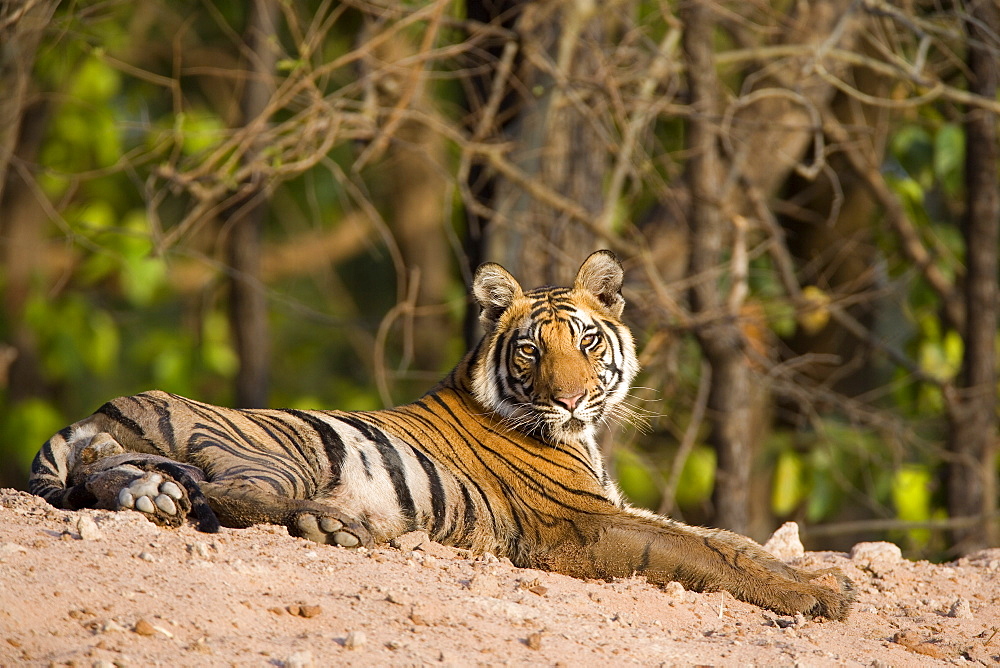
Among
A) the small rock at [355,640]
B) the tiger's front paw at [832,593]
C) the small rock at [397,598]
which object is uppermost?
the tiger's front paw at [832,593]

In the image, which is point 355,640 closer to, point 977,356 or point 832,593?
point 832,593

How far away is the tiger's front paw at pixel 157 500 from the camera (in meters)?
3.48

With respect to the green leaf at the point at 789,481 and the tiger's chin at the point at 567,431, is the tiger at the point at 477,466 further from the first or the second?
the green leaf at the point at 789,481

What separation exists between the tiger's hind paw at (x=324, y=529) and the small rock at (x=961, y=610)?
2.18 m

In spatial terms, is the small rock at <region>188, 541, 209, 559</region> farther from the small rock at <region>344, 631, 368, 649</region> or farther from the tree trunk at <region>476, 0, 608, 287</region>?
the tree trunk at <region>476, 0, 608, 287</region>

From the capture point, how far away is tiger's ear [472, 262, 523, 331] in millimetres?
4887

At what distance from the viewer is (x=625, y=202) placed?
8.81 metres

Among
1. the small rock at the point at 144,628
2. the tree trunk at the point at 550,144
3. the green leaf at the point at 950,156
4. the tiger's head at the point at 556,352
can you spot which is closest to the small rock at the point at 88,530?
the small rock at the point at 144,628

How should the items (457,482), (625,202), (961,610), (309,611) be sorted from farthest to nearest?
(625,202)
(457,482)
(961,610)
(309,611)

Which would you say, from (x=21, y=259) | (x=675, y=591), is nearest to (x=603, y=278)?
(x=675, y=591)

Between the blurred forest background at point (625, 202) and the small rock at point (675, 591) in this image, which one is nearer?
the small rock at point (675, 591)

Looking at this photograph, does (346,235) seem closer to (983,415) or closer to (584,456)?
(983,415)

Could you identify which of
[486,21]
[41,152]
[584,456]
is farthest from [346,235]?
[584,456]

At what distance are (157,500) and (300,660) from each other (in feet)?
3.47
